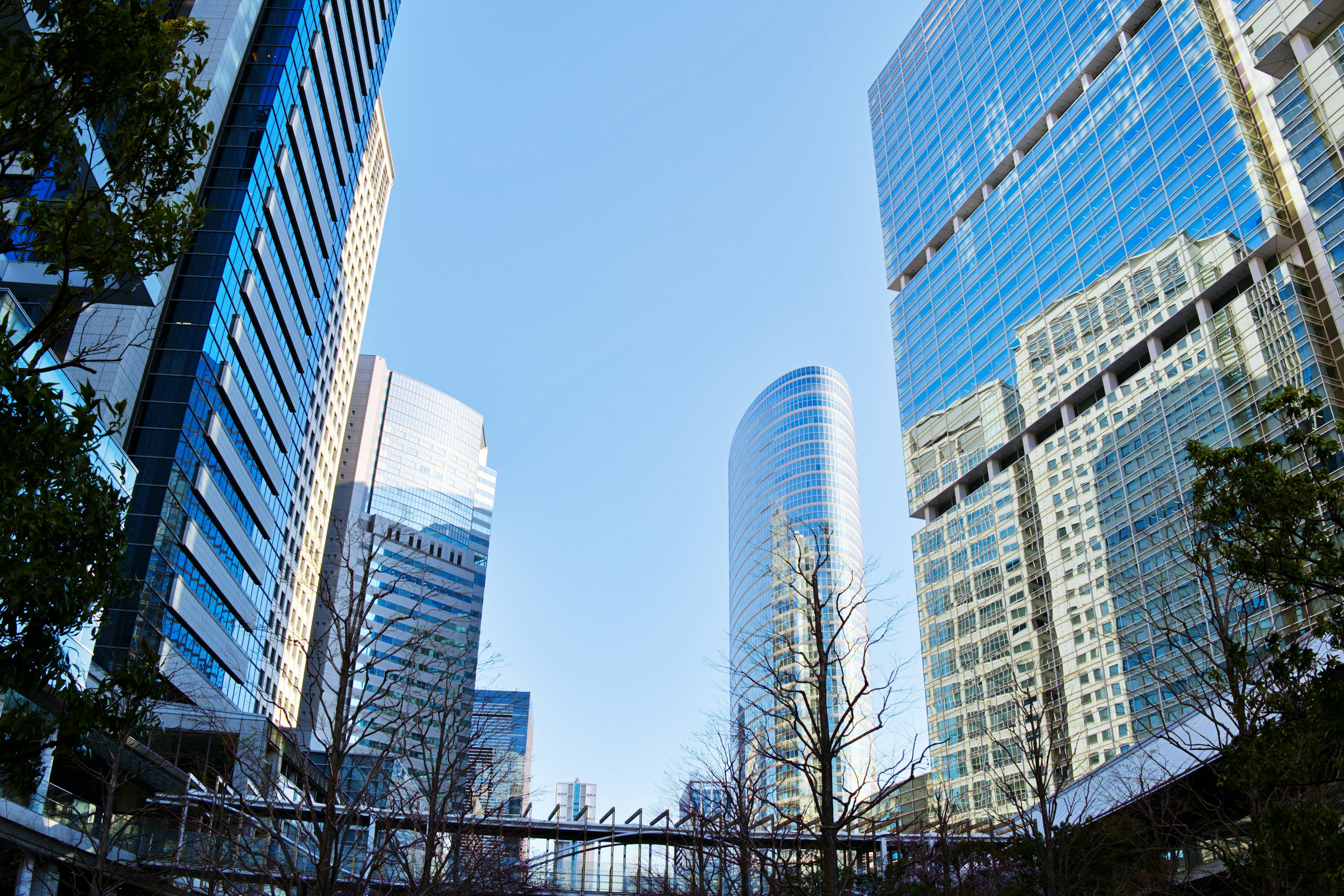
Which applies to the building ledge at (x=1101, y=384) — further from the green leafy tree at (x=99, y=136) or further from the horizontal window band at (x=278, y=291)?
the green leafy tree at (x=99, y=136)

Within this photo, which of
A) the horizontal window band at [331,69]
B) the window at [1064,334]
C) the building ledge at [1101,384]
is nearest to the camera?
the building ledge at [1101,384]

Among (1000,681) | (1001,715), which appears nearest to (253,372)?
(1001,715)

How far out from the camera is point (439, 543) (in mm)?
141500

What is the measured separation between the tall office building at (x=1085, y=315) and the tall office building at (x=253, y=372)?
46752 millimetres

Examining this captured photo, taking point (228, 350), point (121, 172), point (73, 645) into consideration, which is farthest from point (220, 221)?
point (121, 172)

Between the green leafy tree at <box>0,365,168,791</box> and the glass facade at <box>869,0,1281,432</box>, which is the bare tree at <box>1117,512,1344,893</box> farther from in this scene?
the glass facade at <box>869,0,1281,432</box>

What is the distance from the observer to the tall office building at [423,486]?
5153 inches

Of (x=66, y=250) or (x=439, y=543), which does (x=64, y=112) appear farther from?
(x=439, y=543)

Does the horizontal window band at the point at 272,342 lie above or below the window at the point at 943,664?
above

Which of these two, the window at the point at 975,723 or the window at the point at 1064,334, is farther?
the window at the point at 975,723

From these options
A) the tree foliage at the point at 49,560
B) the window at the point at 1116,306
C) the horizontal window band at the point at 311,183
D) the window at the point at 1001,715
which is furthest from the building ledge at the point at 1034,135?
the tree foliage at the point at 49,560

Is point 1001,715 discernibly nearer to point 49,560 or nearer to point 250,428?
point 250,428

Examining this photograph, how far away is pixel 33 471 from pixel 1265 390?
67.3 meters

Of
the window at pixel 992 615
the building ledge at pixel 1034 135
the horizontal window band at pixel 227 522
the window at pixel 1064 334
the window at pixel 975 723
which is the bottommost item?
the window at pixel 975 723
